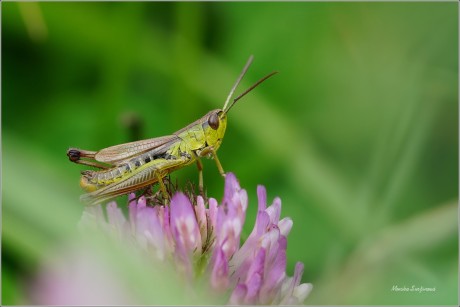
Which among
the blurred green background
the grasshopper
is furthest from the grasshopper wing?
the blurred green background

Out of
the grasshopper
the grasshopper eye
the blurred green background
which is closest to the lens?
the grasshopper

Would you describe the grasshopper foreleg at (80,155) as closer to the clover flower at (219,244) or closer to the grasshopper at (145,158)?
the grasshopper at (145,158)

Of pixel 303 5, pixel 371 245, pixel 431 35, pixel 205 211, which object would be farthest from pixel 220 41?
pixel 205 211

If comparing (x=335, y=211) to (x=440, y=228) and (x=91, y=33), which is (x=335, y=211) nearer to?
(x=440, y=228)

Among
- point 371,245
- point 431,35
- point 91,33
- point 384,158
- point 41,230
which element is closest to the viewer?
point 41,230

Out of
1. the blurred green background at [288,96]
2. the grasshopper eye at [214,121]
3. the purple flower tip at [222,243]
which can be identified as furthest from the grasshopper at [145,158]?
the blurred green background at [288,96]

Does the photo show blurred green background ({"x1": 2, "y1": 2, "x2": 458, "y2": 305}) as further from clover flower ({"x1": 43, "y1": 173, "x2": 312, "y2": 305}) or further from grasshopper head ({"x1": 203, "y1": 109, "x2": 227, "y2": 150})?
clover flower ({"x1": 43, "y1": 173, "x2": 312, "y2": 305})
